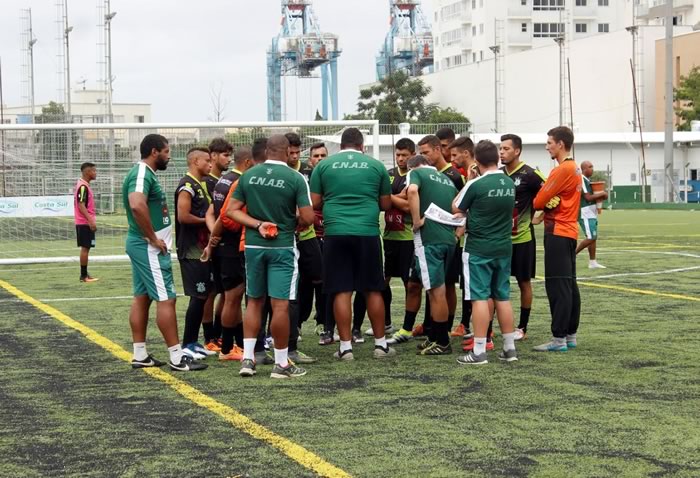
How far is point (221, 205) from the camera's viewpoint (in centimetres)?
1052

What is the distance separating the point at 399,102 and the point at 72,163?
8055cm

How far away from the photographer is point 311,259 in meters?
11.5

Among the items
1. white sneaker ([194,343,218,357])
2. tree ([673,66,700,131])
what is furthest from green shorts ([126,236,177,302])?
tree ([673,66,700,131])

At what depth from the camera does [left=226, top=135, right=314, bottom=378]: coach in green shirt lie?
965 centimetres

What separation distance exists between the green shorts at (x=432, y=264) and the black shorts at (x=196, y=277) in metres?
1.98

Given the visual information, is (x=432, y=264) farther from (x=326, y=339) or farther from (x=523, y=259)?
(x=326, y=339)

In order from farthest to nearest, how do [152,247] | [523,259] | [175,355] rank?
[523,259]
[175,355]
[152,247]

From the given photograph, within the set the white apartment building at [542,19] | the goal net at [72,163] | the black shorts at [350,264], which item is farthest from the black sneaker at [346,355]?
the white apartment building at [542,19]

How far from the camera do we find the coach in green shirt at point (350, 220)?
410 inches

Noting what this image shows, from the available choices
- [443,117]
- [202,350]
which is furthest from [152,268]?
[443,117]

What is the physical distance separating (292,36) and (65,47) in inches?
3413

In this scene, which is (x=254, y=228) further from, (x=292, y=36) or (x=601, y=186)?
(x=292, y=36)

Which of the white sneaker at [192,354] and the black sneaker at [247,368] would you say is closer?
the black sneaker at [247,368]

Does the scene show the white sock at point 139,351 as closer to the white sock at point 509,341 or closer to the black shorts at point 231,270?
the black shorts at point 231,270
